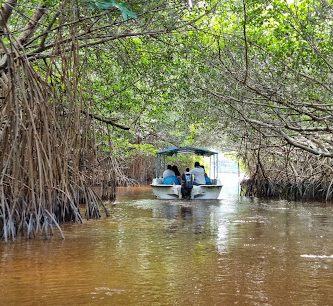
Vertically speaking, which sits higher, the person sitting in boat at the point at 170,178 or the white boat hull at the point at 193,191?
the person sitting in boat at the point at 170,178

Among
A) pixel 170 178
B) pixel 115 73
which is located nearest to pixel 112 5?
pixel 115 73

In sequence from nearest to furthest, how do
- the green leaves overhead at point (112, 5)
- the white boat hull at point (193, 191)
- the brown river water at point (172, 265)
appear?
the green leaves overhead at point (112, 5) < the brown river water at point (172, 265) < the white boat hull at point (193, 191)

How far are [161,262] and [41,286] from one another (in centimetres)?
154

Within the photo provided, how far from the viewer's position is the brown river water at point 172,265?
449cm

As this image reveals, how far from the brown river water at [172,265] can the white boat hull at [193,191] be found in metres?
5.78

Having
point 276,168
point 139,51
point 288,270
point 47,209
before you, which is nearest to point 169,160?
point 276,168

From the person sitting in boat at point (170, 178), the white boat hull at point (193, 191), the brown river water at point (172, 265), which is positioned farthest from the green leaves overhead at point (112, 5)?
the person sitting in boat at point (170, 178)

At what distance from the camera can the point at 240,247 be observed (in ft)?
23.0

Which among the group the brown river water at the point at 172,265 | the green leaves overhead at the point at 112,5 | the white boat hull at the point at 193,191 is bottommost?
the brown river water at the point at 172,265

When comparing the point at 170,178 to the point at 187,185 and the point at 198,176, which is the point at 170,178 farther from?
the point at 198,176

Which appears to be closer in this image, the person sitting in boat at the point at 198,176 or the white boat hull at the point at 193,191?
the white boat hull at the point at 193,191

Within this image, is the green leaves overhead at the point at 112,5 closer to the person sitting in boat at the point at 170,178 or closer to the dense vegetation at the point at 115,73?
the dense vegetation at the point at 115,73

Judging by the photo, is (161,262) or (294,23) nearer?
(161,262)

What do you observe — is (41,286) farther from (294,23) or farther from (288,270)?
(294,23)
